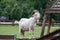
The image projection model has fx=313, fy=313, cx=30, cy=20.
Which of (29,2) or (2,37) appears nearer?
(2,37)

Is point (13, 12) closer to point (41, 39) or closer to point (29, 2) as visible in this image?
point (29, 2)

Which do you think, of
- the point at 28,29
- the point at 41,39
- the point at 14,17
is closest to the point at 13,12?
the point at 14,17

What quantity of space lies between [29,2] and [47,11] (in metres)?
39.3

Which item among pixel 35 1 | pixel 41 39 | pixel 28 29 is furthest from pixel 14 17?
pixel 41 39

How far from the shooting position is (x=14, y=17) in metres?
45.0

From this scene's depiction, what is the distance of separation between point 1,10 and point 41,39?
40.7m

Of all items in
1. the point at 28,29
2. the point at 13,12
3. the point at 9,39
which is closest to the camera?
the point at 9,39

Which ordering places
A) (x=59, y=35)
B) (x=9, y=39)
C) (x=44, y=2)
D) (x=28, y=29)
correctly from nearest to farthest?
(x=59, y=35), (x=9, y=39), (x=28, y=29), (x=44, y=2)

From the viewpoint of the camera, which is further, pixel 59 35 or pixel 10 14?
pixel 10 14

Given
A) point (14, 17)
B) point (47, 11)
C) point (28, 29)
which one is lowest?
point (14, 17)

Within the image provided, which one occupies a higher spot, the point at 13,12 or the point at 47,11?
the point at 47,11

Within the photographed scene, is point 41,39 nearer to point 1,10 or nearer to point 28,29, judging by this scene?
point 28,29

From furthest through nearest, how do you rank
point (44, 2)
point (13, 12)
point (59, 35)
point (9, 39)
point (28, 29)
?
1. point (44, 2)
2. point (13, 12)
3. point (28, 29)
4. point (9, 39)
5. point (59, 35)

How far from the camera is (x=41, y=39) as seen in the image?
11.4 m
